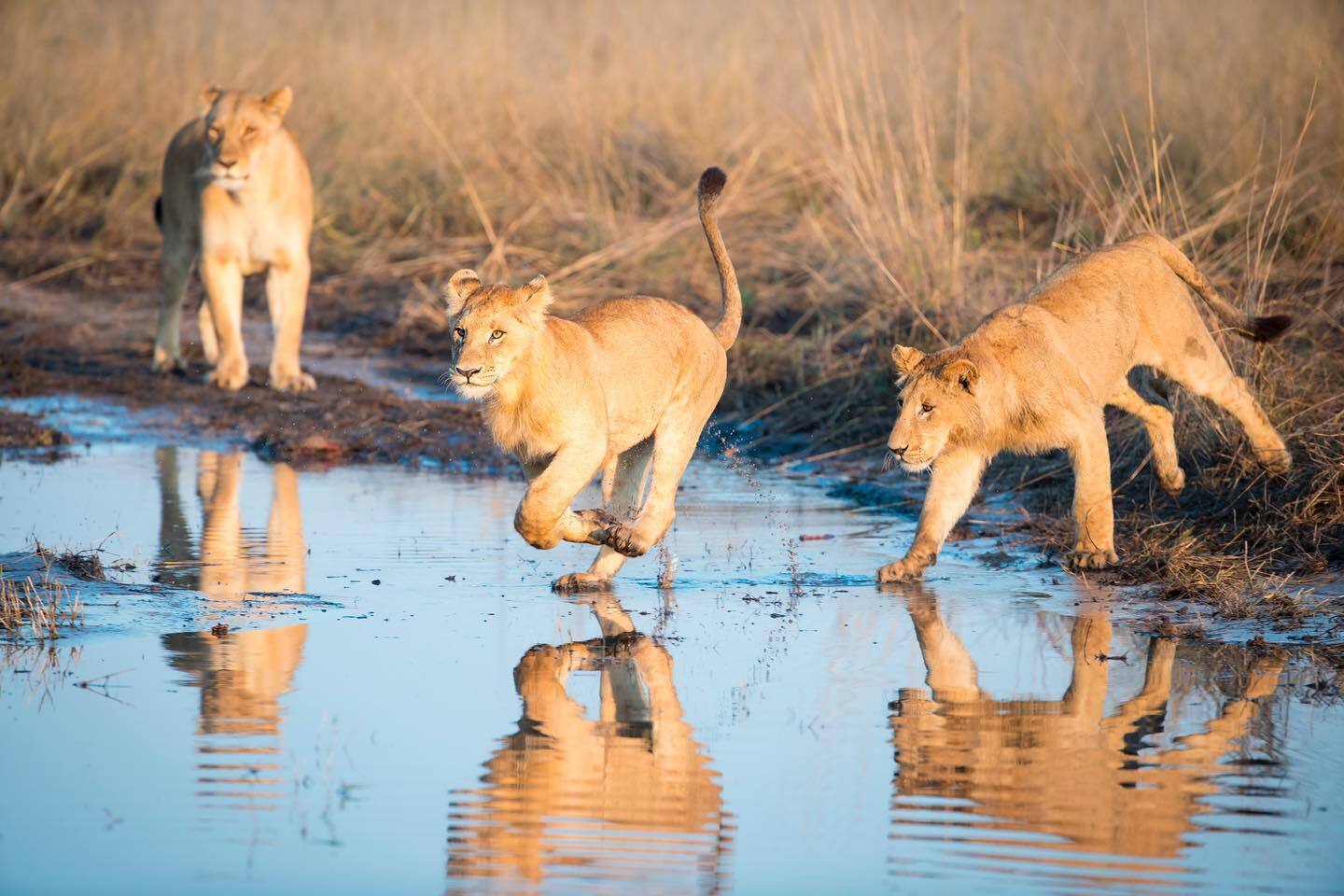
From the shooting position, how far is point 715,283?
1212 cm

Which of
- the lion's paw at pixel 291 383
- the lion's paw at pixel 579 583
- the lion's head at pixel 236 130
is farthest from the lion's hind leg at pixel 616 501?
the lion's head at pixel 236 130

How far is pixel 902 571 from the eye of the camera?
6.51 m

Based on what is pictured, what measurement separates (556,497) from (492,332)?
1.91ft

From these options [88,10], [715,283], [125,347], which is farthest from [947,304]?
[88,10]

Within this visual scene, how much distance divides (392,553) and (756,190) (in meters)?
6.78

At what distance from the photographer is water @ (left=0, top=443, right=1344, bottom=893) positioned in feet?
12.2

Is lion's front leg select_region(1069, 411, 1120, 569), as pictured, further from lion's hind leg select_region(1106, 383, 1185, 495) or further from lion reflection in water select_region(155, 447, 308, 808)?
lion reflection in water select_region(155, 447, 308, 808)

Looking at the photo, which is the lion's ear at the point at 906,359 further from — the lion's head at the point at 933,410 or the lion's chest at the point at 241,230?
the lion's chest at the point at 241,230

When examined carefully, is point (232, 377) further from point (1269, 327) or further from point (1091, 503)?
point (1269, 327)

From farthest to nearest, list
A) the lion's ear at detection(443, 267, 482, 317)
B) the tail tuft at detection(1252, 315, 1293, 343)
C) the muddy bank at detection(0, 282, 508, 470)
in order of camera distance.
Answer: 1. the muddy bank at detection(0, 282, 508, 470)
2. the tail tuft at detection(1252, 315, 1293, 343)
3. the lion's ear at detection(443, 267, 482, 317)

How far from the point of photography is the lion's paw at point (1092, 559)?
21.8ft

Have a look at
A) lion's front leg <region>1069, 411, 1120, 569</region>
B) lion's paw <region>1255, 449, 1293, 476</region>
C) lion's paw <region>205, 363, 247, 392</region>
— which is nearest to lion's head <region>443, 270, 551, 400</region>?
lion's front leg <region>1069, 411, 1120, 569</region>

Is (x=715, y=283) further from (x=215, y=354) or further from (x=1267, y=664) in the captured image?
(x=1267, y=664)

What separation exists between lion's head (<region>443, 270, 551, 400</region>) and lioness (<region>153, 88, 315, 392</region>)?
509 centimetres
